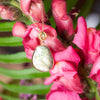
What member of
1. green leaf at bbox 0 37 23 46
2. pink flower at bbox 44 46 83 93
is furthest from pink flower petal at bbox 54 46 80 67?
green leaf at bbox 0 37 23 46

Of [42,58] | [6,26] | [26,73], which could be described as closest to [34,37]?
[42,58]

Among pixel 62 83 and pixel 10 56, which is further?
pixel 10 56

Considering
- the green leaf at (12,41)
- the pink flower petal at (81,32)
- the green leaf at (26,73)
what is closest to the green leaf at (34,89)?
the green leaf at (26,73)

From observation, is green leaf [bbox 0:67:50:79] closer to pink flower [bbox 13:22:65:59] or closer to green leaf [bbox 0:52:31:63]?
green leaf [bbox 0:52:31:63]

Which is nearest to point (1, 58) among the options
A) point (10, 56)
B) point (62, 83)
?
point (10, 56)

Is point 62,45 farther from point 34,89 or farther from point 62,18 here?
point 34,89

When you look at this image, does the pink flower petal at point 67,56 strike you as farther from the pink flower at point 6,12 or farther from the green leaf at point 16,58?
the green leaf at point 16,58

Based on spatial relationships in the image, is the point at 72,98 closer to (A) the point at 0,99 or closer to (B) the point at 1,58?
(B) the point at 1,58
